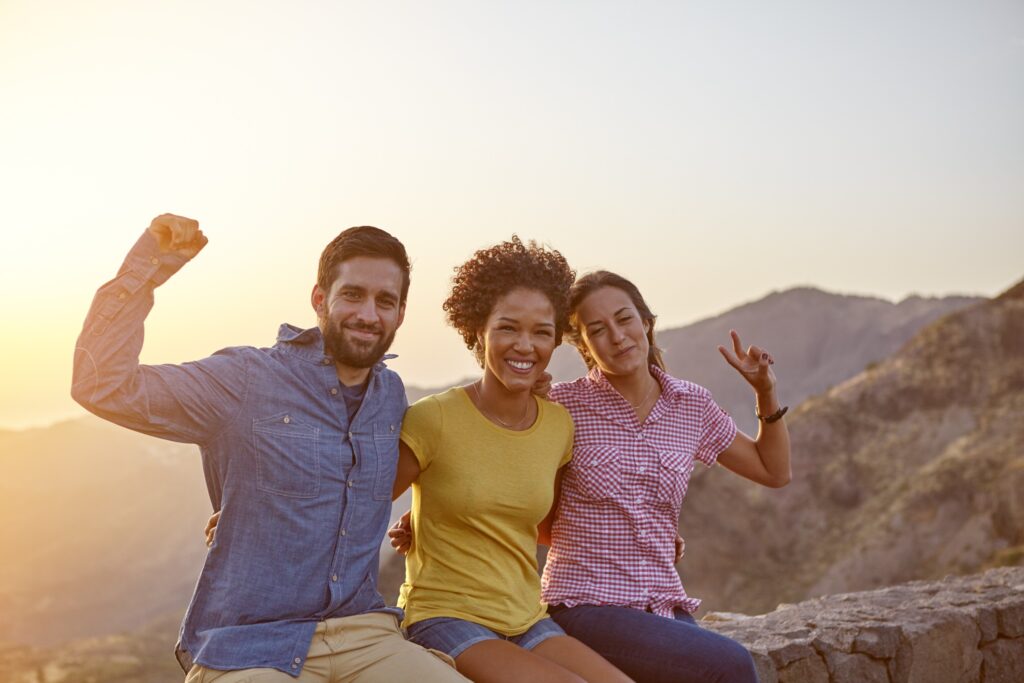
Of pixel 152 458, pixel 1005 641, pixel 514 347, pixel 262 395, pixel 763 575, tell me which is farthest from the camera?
pixel 152 458

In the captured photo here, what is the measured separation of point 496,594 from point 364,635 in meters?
0.46

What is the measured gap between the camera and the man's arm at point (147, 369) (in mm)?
2436

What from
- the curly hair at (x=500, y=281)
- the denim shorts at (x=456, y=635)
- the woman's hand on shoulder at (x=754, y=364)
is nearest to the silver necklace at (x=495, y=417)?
the curly hair at (x=500, y=281)

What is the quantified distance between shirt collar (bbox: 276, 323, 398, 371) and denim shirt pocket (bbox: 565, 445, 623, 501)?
40.9 inches

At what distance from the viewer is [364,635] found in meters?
2.76

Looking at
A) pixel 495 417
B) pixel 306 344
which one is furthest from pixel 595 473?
pixel 306 344

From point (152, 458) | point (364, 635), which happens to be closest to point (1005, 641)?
point (364, 635)

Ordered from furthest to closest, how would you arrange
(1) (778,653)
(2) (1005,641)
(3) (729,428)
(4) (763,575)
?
1. (4) (763,575)
2. (2) (1005,641)
3. (1) (778,653)
4. (3) (729,428)

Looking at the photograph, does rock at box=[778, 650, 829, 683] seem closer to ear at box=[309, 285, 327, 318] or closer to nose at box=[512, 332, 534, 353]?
nose at box=[512, 332, 534, 353]

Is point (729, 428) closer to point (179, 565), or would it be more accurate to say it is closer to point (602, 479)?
point (602, 479)

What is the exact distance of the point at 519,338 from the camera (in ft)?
10.5

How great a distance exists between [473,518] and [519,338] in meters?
0.64

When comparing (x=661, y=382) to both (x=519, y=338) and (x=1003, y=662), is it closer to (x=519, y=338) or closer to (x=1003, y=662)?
(x=519, y=338)

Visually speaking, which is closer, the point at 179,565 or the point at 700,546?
the point at 700,546
